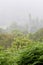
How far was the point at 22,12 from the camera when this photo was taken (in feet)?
481

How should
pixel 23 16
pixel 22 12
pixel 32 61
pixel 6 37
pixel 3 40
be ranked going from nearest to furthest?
pixel 32 61, pixel 3 40, pixel 6 37, pixel 23 16, pixel 22 12

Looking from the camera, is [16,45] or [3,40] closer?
[16,45]

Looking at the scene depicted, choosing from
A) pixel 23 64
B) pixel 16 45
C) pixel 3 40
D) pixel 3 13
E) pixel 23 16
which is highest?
pixel 3 13

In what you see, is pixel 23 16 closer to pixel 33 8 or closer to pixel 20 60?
pixel 33 8

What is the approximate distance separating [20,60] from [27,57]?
249 millimetres

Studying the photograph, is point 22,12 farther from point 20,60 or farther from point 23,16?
point 20,60

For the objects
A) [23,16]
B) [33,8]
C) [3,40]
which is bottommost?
[3,40]

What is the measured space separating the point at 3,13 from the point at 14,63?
5749 inches

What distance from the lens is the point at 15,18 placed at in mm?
139500

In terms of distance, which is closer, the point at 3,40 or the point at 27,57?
the point at 27,57

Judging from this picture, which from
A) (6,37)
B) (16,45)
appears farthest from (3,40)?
(16,45)

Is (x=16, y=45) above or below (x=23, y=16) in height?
below

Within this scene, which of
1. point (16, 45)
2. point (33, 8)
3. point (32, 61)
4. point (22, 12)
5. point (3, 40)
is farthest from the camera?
point (33, 8)

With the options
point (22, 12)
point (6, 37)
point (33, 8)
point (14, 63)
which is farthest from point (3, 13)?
point (14, 63)
